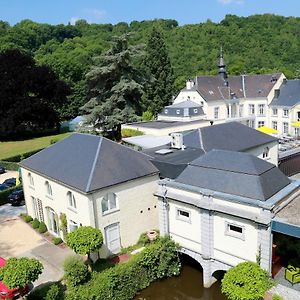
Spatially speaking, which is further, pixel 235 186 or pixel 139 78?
pixel 139 78

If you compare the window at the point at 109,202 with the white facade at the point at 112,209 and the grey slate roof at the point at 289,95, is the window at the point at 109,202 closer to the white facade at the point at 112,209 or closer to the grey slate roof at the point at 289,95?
the white facade at the point at 112,209

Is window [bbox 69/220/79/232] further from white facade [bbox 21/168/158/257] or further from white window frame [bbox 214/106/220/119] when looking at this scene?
white window frame [bbox 214/106/220/119]

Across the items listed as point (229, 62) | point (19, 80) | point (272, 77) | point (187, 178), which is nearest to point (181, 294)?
point (187, 178)

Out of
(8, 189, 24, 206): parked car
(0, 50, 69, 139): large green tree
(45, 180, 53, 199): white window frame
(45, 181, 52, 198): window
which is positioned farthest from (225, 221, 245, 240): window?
(0, 50, 69, 139): large green tree

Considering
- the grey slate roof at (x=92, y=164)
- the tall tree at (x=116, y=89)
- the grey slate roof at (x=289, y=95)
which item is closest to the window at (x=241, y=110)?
the grey slate roof at (x=289, y=95)

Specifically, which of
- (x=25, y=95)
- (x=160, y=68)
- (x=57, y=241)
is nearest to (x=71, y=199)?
(x=57, y=241)

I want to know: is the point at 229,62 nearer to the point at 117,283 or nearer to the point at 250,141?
the point at 250,141

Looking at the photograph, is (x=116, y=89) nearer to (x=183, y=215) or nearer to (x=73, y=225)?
(x=73, y=225)
